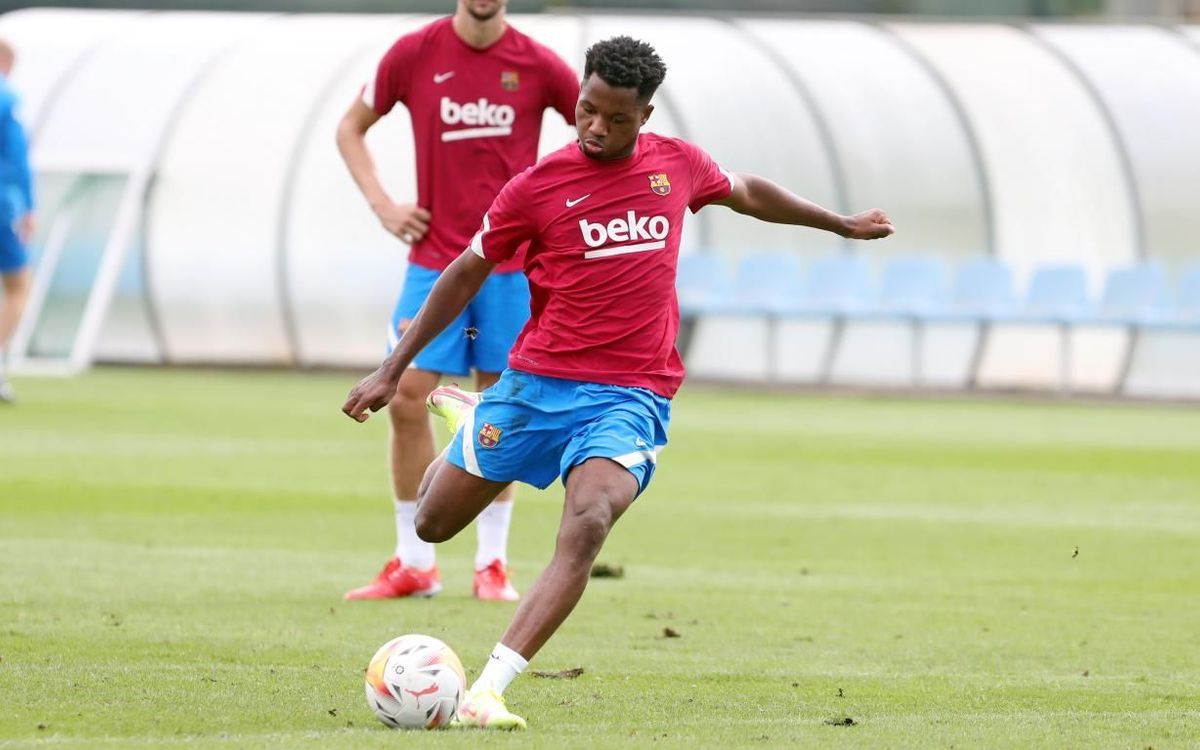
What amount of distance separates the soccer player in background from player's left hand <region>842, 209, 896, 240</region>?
2.12 meters

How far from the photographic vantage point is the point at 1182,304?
27781 mm

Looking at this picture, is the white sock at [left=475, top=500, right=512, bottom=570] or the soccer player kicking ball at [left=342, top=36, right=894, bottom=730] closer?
the soccer player kicking ball at [left=342, top=36, right=894, bottom=730]

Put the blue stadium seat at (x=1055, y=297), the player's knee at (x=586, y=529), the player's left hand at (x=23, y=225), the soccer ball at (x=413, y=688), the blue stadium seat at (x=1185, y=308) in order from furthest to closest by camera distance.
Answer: the blue stadium seat at (x=1055, y=297) → the blue stadium seat at (x=1185, y=308) → the player's left hand at (x=23, y=225) → the player's knee at (x=586, y=529) → the soccer ball at (x=413, y=688)

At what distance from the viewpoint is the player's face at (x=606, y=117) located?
6.49m

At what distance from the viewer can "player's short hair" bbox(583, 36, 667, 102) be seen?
21.1 feet

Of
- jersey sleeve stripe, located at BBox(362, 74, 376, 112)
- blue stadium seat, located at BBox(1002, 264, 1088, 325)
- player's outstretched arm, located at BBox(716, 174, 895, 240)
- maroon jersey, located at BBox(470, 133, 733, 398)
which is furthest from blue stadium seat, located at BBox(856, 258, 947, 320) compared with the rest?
maroon jersey, located at BBox(470, 133, 733, 398)

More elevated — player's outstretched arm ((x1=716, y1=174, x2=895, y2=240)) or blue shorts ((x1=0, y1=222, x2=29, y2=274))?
player's outstretched arm ((x1=716, y1=174, x2=895, y2=240))

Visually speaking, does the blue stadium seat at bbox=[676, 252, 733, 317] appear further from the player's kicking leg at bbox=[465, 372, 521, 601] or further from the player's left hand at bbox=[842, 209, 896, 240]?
the player's left hand at bbox=[842, 209, 896, 240]

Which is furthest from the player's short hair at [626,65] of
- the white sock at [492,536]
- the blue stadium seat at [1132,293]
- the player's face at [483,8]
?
the blue stadium seat at [1132,293]

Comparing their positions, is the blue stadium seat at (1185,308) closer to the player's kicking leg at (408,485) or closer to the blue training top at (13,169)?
the blue training top at (13,169)

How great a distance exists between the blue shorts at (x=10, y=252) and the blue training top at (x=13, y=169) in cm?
18

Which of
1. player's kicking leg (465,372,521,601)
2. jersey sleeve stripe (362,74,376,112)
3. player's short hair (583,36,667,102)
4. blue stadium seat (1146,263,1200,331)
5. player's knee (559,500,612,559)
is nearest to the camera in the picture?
player's knee (559,500,612,559)

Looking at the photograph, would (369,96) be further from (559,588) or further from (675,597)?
(559,588)

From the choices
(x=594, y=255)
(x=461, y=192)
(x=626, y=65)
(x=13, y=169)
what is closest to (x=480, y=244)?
(x=594, y=255)
